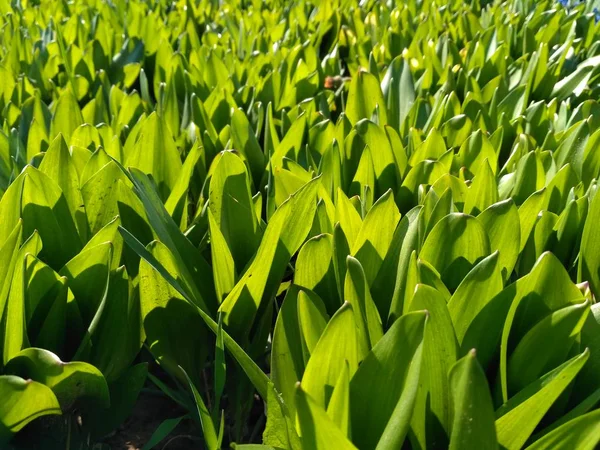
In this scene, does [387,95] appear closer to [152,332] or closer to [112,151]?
[112,151]

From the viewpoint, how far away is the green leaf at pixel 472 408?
0.85 metres

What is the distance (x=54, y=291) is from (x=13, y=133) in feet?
2.45

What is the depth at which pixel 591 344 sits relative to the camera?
3.67 ft

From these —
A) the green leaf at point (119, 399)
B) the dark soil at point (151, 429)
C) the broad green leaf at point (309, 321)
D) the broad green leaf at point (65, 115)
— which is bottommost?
the dark soil at point (151, 429)

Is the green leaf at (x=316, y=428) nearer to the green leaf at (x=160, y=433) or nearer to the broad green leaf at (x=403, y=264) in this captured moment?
the broad green leaf at (x=403, y=264)

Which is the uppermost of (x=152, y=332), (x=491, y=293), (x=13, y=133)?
(x=13, y=133)

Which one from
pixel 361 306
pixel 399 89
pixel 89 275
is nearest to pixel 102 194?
pixel 89 275

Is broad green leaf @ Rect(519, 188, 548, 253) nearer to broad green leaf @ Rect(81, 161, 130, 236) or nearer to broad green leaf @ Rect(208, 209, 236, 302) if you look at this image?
broad green leaf @ Rect(208, 209, 236, 302)

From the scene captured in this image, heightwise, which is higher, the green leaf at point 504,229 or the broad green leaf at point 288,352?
the green leaf at point 504,229

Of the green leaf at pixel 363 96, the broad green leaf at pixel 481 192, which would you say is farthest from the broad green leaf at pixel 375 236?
the green leaf at pixel 363 96

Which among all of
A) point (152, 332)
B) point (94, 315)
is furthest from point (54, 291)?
point (152, 332)

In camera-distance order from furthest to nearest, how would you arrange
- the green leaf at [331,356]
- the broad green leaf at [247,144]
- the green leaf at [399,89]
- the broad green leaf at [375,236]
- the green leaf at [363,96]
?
the green leaf at [399,89]
the green leaf at [363,96]
the broad green leaf at [247,144]
the broad green leaf at [375,236]
the green leaf at [331,356]

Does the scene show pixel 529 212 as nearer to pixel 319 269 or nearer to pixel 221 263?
pixel 319 269

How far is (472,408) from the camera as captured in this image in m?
0.87
